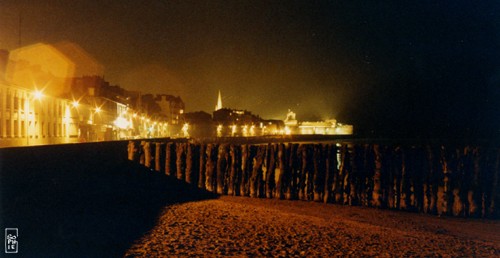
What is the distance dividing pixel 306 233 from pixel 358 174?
502 cm

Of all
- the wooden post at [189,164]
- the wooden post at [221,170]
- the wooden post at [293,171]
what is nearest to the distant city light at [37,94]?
the wooden post at [189,164]

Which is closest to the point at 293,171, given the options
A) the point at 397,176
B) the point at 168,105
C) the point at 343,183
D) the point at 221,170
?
the point at 343,183

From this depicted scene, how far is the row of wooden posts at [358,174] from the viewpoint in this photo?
11789mm

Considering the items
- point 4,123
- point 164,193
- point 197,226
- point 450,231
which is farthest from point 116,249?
point 4,123

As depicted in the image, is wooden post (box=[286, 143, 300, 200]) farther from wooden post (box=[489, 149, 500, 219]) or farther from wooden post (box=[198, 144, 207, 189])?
wooden post (box=[489, 149, 500, 219])

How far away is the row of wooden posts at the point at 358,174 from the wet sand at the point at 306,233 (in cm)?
72

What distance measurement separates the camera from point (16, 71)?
4944cm

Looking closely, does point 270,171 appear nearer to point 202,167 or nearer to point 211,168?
point 211,168

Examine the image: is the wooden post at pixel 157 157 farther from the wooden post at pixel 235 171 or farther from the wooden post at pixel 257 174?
the wooden post at pixel 257 174

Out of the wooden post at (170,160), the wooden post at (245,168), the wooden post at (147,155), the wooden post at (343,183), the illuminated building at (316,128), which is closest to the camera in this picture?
the wooden post at (343,183)

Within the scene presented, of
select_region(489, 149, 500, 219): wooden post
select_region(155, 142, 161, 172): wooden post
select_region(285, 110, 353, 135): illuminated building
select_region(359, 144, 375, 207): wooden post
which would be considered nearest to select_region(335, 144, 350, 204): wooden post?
select_region(359, 144, 375, 207): wooden post

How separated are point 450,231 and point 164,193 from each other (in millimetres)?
7815

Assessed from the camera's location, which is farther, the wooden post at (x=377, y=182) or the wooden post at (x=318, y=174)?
the wooden post at (x=318, y=174)

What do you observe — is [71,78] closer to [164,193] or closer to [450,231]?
[164,193]
